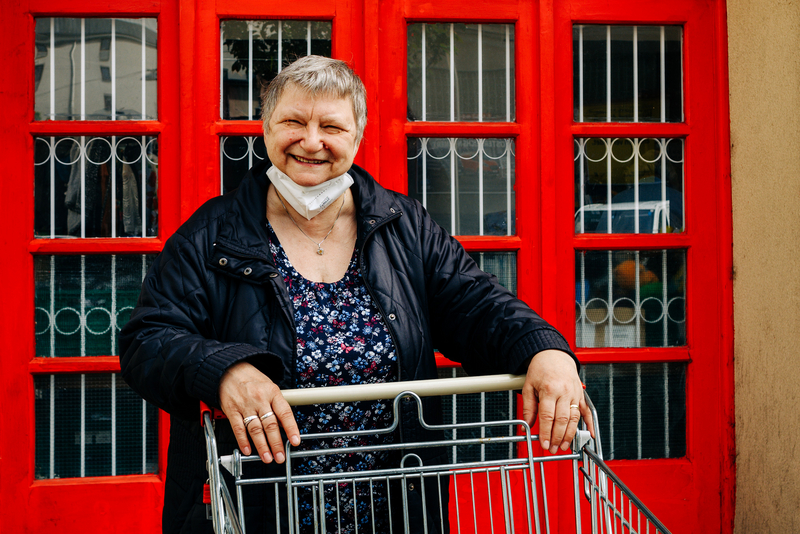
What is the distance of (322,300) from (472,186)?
4.26 ft

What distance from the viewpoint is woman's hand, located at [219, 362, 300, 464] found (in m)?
1.41

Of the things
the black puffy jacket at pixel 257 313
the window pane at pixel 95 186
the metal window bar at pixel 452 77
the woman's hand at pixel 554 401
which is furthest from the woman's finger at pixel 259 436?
the metal window bar at pixel 452 77

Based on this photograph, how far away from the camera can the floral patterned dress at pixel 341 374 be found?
5.76ft

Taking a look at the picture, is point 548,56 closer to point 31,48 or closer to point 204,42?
point 204,42

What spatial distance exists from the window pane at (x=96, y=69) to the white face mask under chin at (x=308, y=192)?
1198 millimetres

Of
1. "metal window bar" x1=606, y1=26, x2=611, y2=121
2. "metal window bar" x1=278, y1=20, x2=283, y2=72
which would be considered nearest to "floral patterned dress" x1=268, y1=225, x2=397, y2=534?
"metal window bar" x1=278, y1=20, x2=283, y2=72

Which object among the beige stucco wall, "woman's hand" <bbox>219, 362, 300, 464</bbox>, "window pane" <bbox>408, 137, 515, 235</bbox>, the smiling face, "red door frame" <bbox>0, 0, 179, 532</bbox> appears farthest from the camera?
"window pane" <bbox>408, 137, 515, 235</bbox>

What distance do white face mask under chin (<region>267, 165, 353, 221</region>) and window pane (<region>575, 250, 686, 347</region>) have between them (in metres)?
1.43

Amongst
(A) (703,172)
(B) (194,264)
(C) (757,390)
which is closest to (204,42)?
(B) (194,264)

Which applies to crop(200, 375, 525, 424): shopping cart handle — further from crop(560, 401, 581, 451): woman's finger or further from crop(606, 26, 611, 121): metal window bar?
crop(606, 26, 611, 121): metal window bar

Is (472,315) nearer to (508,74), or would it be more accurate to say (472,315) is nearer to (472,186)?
(472,186)

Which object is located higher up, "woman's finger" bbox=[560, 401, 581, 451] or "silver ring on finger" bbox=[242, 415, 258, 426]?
"silver ring on finger" bbox=[242, 415, 258, 426]

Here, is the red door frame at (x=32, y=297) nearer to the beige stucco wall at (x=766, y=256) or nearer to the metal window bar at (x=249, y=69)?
the metal window bar at (x=249, y=69)

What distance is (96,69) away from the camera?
2799 millimetres
